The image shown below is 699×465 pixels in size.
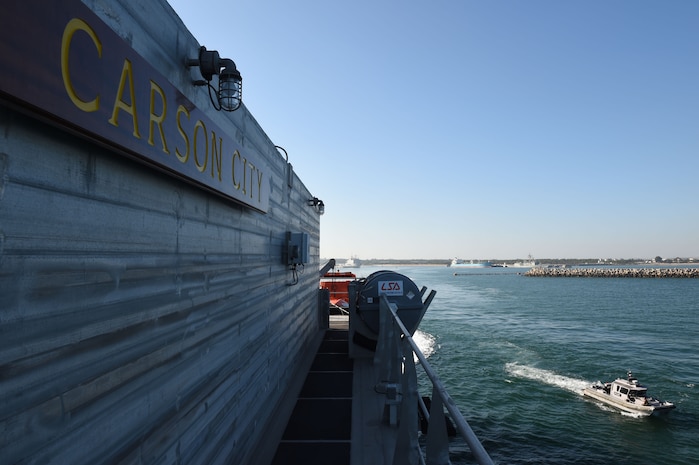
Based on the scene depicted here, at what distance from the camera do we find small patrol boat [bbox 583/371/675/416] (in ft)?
68.1

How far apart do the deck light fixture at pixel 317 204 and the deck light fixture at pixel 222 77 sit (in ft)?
26.7

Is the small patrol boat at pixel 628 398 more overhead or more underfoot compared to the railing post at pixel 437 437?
more underfoot

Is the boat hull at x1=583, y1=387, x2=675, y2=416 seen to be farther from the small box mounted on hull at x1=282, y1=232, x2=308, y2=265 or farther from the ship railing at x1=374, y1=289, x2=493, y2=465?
the small box mounted on hull at x1=282, y1=232, x2=308, y2=265

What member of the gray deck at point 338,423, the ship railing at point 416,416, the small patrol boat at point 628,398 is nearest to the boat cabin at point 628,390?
the small patrol boat at point 628,398

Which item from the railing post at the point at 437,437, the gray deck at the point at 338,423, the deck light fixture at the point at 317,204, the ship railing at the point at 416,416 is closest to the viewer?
the ship railing at the point at 416,416

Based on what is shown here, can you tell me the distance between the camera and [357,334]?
959 cm

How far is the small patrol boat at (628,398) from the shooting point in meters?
20.8

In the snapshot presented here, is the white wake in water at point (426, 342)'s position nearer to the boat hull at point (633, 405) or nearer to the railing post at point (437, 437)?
the boat hull at point (633, 405)

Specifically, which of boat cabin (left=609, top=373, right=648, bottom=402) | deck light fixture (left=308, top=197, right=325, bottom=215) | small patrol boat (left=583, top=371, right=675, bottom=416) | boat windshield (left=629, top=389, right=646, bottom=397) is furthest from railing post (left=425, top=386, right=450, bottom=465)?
boat windshield (left=629, top=389, right=646, bottom=397)

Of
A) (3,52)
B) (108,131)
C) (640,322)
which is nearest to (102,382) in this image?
(108,131)

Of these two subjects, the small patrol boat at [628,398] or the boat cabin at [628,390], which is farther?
the boat cabin at [628,390]

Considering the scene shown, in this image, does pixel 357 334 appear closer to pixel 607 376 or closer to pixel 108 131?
pixel 108 131

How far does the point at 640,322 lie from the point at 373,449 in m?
55.5

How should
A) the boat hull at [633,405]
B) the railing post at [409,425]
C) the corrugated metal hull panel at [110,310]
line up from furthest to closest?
1. the boat hull at [633,405]
2. the railing post at [409,425]
3. the corrugated metal hull panel at [110,310]
